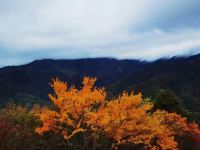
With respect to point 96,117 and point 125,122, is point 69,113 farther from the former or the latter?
point 125,122

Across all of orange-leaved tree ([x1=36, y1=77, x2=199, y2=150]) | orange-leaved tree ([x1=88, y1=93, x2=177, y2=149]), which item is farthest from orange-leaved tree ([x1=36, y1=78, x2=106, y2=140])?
orange-leaved tree ([x1=88, y1=93, x2=177, y2=149])

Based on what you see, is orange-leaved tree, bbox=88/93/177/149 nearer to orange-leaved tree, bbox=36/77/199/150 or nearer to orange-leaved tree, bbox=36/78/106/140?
orange-leaved tree, bbox=36/77/199/150

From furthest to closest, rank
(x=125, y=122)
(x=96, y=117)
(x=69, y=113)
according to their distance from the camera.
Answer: (x=125, y=122) < (x=69, y=113) < (x=96, y=117)

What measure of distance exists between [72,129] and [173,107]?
3978 centimetres

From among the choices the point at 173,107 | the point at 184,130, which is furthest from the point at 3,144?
the point at 173,107

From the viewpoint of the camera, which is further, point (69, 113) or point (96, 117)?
point (69, 113)

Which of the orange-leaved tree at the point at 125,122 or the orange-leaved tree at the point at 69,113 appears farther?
the orange-leaved tree at the point at 125,122

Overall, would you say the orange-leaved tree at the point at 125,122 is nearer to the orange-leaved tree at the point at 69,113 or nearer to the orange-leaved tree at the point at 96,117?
the orange-leaved tree at the point at 96,117

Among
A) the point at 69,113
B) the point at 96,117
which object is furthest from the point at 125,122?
the point at 69,113

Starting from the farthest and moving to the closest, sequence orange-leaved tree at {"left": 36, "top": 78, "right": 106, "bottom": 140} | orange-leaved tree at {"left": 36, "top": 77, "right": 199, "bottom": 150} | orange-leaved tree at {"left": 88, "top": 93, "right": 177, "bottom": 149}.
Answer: orange-leaved tree at {"left": 88, "top": 93, "right": 177, "bottom": 149}, orange-leaved tree at {"left": 36, "top": 77, "right": 199, "bottom": 150}, orange-leaved tree at {"left": 36, "top": 78, "right": 106, "bottom": 140}

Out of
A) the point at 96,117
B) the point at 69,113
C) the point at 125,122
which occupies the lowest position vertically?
the point at 125,122

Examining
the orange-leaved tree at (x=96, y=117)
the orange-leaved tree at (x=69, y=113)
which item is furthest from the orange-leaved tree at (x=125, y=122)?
the orange-leaved tree at (x=69, y=113)

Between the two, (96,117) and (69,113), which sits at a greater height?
(69,113)

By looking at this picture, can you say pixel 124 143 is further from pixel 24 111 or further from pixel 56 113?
pixel 24 111
